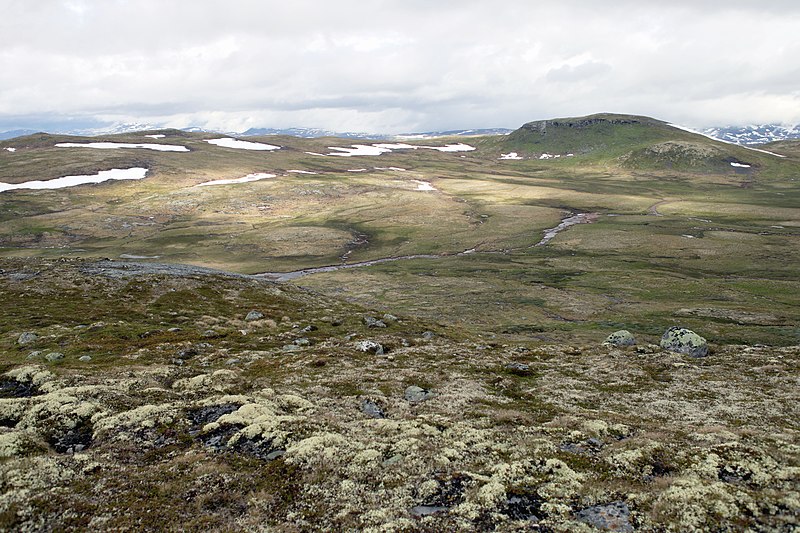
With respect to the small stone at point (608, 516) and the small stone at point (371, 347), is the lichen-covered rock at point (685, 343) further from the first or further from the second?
the small stone at point (608, 516)

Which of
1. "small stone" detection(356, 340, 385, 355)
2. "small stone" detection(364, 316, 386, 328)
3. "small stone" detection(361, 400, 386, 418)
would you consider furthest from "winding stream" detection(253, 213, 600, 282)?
"small stone" detection(361, 400, 386, 418)

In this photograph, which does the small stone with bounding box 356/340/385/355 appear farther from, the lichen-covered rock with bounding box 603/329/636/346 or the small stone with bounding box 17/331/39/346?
the small stone with bounding box 17/331/39/346

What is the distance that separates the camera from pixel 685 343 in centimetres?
4334

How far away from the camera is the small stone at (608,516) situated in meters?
14.7

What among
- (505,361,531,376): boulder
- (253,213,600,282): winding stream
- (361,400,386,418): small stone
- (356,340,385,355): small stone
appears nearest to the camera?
(361,400,386,418): small stone

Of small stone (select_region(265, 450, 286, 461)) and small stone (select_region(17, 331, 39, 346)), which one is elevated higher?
small stone (select_region(265, 450, 286, 461))

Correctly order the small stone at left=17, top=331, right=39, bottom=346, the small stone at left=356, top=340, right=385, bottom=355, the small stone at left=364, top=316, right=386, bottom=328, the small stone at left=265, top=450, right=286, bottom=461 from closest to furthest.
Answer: the small stone at left=265, top=450, right=286, bottom=461 < the small stone at left=17, top=331, right=39, bottom=346 < the small stone at left=356, top=340, right=385, bottom=355 < the small stone at left=364, top=316, right=386, bottom=328

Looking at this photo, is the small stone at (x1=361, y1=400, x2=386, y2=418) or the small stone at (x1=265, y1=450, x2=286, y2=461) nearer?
the small stone at (x1=265, y1=450, x2=286, y2=461)

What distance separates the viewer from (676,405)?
28.5 metres

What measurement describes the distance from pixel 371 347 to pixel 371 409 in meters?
17.5

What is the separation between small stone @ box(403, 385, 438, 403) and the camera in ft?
96.5

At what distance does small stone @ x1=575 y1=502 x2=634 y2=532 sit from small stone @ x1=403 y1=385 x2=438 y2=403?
47.7 ft

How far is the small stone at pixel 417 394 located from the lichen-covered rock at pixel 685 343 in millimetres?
28648

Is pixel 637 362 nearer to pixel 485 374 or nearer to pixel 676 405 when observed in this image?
pixel 676 405
